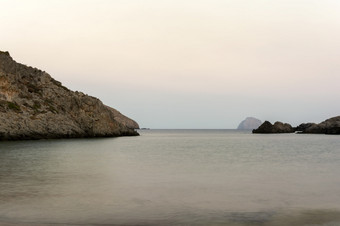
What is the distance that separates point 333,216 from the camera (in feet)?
53.1

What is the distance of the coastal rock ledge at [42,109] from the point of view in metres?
110

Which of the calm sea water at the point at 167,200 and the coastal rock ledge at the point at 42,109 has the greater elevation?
the coastal rock ledge at the point at 42,109

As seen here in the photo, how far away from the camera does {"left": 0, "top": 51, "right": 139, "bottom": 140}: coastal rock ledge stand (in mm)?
110375

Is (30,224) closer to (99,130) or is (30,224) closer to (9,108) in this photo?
(9,108)

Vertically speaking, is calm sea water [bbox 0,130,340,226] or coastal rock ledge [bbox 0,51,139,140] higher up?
coastal rock ledge [bbox 0,51,139,140]

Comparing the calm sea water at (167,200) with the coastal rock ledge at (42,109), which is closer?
the calm sea water at (167,200)

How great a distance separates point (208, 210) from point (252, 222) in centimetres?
308

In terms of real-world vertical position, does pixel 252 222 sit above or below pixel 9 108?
below

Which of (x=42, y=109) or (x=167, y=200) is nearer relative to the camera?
(x=167, y=200)

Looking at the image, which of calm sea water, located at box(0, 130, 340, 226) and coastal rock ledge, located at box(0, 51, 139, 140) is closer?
calm sea water, located at box(0, 130, 340, 226)

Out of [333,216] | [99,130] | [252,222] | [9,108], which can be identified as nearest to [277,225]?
[252,222]

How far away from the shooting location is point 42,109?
125875 mm

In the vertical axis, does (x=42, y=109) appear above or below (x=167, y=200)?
above

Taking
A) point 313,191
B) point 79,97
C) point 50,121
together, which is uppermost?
point 79,97
